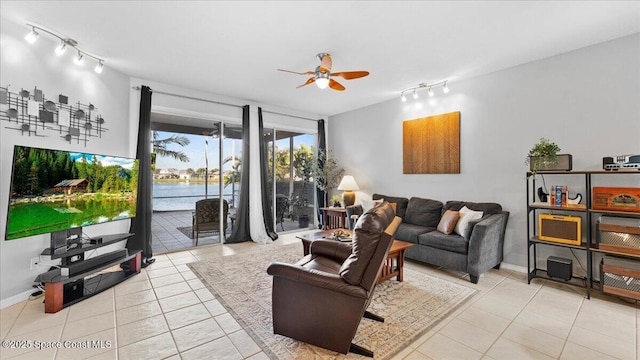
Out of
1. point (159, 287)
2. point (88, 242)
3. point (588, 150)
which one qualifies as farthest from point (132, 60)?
point (588, 150)

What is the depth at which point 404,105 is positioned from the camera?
5.10 meters

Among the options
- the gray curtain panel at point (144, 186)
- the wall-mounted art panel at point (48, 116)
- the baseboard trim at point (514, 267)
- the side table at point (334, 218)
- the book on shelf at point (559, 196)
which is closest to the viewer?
the wall-mounted art panel at point (48, 116)

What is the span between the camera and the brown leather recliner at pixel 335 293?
6.05 feet

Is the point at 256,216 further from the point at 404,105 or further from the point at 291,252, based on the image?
the point at 404,105

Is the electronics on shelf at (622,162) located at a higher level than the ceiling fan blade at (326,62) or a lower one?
lower

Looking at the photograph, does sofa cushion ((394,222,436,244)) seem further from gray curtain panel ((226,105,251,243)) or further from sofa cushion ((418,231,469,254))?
gray curtain panel ((226,105,251,243))

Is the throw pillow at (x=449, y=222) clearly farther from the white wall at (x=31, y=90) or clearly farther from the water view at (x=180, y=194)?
the white wall at (x=31, y=90)

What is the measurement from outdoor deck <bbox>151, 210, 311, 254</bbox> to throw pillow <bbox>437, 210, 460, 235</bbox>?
3943 mm

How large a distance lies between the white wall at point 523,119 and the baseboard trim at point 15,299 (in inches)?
209

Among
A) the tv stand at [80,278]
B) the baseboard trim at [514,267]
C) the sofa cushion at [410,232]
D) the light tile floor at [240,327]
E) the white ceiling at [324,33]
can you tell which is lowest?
the light tile floor at [240,327]

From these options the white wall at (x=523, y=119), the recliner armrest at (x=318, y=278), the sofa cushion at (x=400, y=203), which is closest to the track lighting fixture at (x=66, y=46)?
the recliner armrest at (x=318, y=278)

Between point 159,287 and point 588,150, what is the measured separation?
533cm

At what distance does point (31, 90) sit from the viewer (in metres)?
2.91

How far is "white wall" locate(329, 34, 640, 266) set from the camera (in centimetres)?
303
